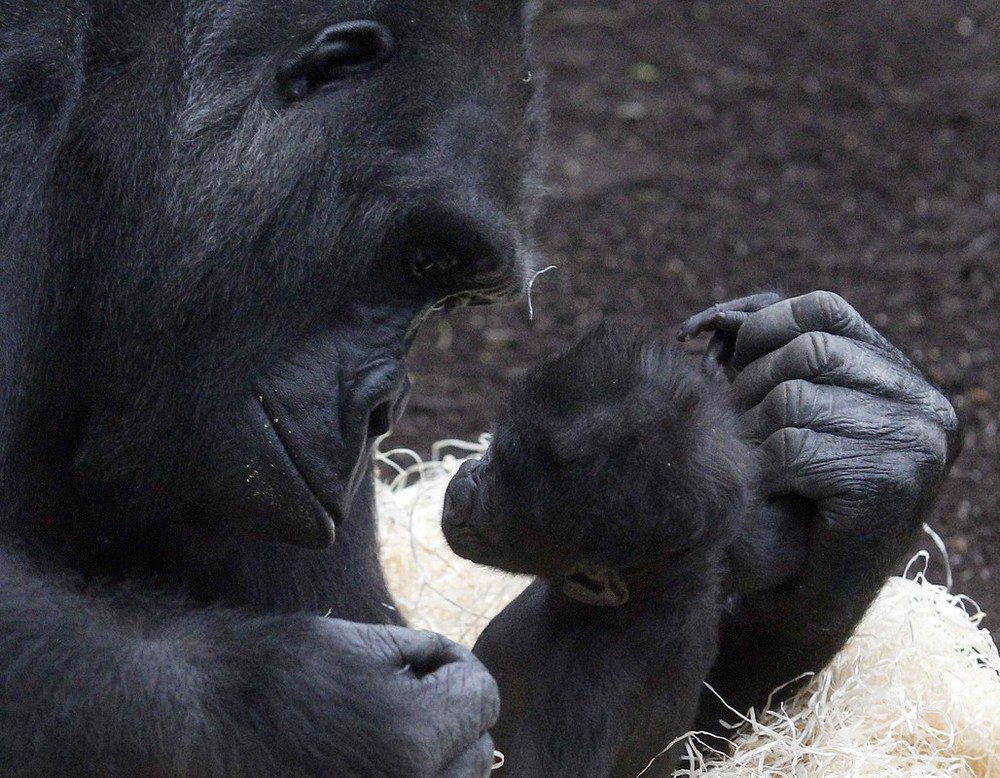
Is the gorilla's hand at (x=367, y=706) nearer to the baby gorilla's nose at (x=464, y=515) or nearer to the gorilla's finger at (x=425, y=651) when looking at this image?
the gorilla's finger at (x=425, y=651)

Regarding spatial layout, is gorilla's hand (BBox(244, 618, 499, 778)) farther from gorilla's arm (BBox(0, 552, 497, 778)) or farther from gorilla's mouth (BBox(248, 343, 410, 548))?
gorilla's mouth (BBox(248, 343, 410, 548))

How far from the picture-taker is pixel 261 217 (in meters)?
2.64

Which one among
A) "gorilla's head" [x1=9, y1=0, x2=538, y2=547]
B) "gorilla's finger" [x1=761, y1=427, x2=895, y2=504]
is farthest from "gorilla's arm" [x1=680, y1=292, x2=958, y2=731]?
"gorilla's head" [x1=9, y1=0, x2=538, y2=547]

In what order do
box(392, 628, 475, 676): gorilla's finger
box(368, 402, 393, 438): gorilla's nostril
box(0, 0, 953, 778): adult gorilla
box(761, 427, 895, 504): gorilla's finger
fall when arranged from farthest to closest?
1. box(761, 427, 895, 504): gorilla's finger
2. box(368, 402, 393, 438): gorilla's nostril
3. box(0, 0, 953, 778): adult gorilla
4. box(392, 628, 475, 676): gorilla's finger

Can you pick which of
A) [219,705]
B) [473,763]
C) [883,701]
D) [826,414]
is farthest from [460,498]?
[883,701]

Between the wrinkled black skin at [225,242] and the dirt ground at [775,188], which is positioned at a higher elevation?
the wrinkled black skin at [225,242]

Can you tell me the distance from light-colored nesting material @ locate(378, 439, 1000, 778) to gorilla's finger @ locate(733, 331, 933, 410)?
587mm

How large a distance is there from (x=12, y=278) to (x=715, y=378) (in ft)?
3.93

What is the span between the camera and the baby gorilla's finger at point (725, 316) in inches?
123

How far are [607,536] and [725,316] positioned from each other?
79 cm

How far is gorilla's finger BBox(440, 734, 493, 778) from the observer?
2.30m

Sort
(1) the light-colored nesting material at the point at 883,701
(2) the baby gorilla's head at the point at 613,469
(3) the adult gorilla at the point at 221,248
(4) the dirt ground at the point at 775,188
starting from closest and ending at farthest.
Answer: (2) the baby gorilla's head at the point at 613,469 → (3) the adult gorilla at the point at 221,248 → (1) the light-colored nesting material at the point at 883,701 → (4) the dirt ground at the point at 775,188

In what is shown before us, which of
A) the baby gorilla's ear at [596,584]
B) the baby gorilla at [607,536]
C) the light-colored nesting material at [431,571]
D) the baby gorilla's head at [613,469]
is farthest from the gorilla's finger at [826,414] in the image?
Answer: the light-colored nesting material at [431,571]

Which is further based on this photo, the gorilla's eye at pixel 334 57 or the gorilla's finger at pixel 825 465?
the gorilla's finger at pixel 825 465
